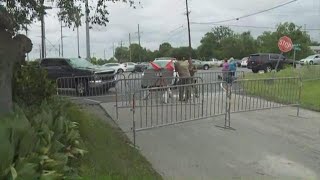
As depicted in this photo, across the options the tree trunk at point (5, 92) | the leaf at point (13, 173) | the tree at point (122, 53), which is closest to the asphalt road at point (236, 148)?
the tree trunk at point (5, 92)

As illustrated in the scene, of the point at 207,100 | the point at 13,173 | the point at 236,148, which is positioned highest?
the point at 13,173

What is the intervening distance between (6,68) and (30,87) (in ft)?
8.96

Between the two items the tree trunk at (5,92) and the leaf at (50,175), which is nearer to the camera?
the leaf at (50,175)

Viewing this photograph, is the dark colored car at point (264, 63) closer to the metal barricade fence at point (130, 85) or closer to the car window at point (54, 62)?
the car window at point (54, 62)

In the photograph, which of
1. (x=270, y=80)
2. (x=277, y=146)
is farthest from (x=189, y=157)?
(x=270, y=80)

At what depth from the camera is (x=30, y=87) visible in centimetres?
937

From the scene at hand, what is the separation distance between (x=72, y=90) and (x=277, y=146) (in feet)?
31.2

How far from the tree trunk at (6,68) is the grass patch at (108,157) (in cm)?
120

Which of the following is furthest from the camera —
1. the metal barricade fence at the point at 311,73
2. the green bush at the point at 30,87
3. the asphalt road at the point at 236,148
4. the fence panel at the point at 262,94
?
the metal barricade fence at the point at 311,73

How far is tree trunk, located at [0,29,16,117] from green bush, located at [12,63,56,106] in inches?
81.6

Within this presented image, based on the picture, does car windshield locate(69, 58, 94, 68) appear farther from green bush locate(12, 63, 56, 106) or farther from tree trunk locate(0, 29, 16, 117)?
tree trunk locate(0, 29, 16, 117)

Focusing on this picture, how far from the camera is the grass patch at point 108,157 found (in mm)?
6462

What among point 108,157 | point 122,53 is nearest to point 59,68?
point 108,157

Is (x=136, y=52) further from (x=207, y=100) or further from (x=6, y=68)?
(x=6, y=68)
